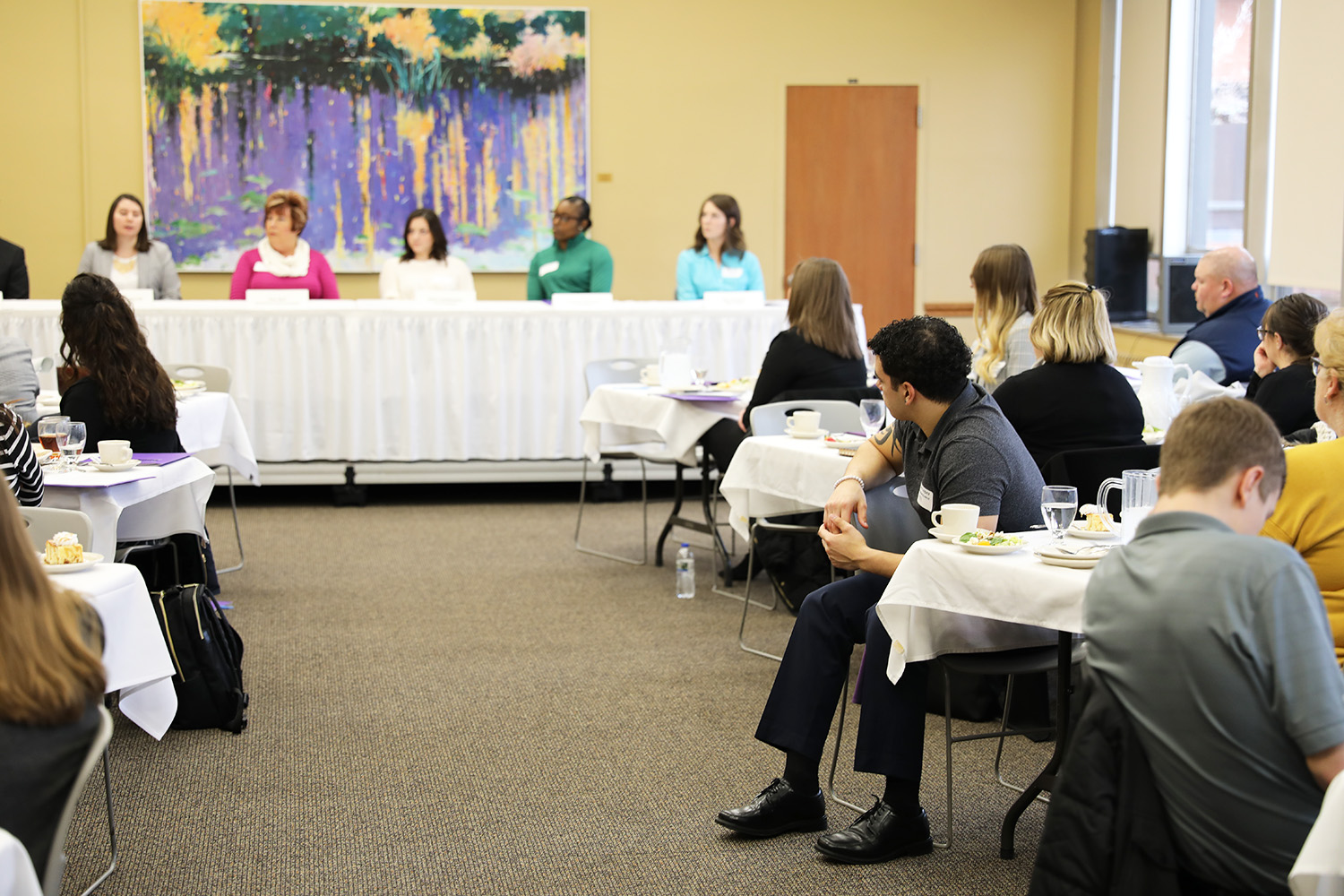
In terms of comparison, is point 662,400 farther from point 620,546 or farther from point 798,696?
point 798,696

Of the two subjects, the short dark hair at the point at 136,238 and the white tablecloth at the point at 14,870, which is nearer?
the white tablecloth at the point at 14,870

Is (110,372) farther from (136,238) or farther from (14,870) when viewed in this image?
(136,238)

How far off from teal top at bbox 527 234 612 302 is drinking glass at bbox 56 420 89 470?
433cm

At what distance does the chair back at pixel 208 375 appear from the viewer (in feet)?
18.9

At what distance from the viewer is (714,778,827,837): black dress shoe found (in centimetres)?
291

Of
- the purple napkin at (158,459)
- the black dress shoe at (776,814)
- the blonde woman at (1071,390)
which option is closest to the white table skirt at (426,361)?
the purple napkin at (158,459)

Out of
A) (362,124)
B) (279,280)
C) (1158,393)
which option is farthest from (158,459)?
(362,124)

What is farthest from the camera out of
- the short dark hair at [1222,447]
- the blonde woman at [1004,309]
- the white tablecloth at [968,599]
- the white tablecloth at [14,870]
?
the blonde woman at [1004,309]

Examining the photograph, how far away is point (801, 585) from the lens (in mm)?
4781

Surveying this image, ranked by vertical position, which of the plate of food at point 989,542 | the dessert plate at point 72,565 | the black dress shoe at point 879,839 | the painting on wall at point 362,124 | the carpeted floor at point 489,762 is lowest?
the carpeted floor at point 489,762

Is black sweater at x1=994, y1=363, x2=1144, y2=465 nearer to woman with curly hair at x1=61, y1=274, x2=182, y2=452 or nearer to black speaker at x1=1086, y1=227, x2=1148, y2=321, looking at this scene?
woman with curly hair at x1=61, y1=274, x2=182, y2=452

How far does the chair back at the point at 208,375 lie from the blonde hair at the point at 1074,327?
3.63 m

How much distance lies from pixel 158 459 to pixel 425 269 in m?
4.11

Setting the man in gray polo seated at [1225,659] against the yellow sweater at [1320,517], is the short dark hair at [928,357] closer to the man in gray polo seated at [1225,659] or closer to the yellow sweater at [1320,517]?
the yellow sweater at [1320,517]
